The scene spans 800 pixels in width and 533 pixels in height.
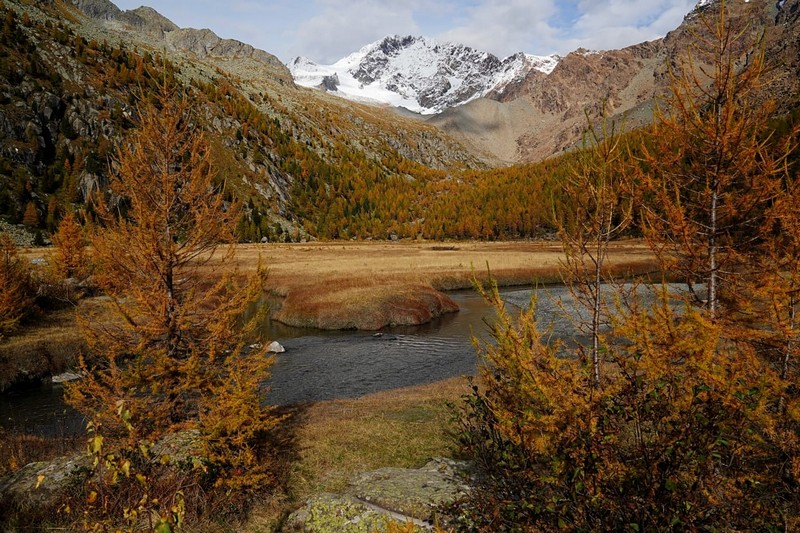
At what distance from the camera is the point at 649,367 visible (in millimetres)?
5609

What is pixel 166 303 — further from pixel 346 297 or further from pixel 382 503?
pixel 346 297

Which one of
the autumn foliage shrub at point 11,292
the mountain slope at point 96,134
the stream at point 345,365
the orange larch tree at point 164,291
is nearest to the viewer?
the orange larch tree at point 164,291

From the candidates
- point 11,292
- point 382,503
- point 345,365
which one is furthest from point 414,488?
point 11,292

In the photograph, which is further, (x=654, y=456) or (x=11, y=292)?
(x=11, y=292)

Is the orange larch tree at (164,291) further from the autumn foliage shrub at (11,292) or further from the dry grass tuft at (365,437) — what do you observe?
the autumn foliage shrub at (11,292)

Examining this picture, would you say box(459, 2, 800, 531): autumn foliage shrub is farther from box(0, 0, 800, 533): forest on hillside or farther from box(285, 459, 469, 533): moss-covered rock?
box(285, 459, 469, 533): moss-covered rock

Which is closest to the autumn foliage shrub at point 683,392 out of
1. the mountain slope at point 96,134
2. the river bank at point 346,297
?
the river bank at point 346,297

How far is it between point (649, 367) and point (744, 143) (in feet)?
20.0

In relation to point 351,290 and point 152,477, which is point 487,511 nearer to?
point 152,477

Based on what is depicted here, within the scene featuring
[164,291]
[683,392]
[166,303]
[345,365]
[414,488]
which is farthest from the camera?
[345,365]

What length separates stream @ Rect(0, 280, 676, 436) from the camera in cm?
1770

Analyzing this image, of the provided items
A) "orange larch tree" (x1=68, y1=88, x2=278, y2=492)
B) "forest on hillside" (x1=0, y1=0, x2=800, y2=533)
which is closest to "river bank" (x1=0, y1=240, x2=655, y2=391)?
"forest on hillside" (x1=0, y1=0, x2=800, y2=533)

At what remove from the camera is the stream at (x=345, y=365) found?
17.7 metres

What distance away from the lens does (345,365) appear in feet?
80.2
